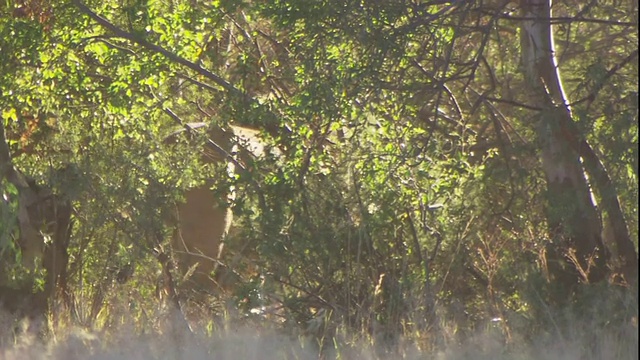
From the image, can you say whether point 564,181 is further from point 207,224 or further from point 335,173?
point 207,224

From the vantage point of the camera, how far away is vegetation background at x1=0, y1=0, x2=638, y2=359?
9.66m

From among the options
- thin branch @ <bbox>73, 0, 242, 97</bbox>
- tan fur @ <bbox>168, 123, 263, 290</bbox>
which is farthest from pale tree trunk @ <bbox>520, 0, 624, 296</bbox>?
tan fur @ <bbox>168, 123, 263, 290</bbox>

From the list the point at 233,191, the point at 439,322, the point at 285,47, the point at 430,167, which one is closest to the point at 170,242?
the point at 233,191

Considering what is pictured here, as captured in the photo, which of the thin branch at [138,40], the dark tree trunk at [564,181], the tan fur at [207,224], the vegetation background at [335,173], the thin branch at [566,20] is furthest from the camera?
the tan fur at [207,224]

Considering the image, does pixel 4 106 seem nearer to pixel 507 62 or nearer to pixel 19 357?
pixel 19 357

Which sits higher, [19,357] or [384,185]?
[384,185]

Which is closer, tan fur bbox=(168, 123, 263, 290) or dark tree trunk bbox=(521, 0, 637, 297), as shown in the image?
dark tree trunk bbox=(521, 0, 637, 297)

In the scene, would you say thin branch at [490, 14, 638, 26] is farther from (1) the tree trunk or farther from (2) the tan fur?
(2) the tan fur

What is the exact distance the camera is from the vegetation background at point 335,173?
9664mm

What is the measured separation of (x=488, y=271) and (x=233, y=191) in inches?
105

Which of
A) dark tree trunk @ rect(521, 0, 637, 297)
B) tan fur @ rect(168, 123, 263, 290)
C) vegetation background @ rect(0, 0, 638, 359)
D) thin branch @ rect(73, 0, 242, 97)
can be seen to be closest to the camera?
vegetation background @ rect(0, 0, 638, 359)

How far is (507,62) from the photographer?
42.5 ft

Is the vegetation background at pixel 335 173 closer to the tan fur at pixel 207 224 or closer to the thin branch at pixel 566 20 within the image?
the thin branch at pixel 566 20

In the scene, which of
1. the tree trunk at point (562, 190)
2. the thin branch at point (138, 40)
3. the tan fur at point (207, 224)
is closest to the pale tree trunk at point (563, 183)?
the tree trunk at point (562, 190)
